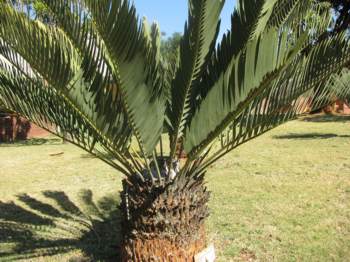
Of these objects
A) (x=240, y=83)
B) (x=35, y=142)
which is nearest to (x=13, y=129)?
(x=35, y=142)

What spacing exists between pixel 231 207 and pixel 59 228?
2185 mm

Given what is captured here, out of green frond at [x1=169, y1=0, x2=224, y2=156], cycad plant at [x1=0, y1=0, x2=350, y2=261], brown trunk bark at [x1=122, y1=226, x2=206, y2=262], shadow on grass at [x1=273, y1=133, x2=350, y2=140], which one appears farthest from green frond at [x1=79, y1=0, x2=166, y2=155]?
shadow on grass at [x1=273, y1=133, x2=350, y2=140]

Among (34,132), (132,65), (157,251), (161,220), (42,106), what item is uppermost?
(132,65)

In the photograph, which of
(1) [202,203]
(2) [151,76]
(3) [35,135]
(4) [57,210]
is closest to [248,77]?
(2) [151,76]

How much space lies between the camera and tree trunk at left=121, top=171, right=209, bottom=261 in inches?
Answer: 129

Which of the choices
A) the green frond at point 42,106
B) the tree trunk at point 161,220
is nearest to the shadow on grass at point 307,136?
the tree trunk at point 161,220

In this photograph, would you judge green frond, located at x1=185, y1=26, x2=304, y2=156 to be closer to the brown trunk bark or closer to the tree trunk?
the tree trunk

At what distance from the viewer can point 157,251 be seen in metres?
3.29

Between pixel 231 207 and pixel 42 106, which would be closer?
pixel 42 106

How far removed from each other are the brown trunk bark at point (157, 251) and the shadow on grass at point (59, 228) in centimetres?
72

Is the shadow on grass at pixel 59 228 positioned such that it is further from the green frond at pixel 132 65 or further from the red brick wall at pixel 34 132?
the red brick wall at pixel 34 132

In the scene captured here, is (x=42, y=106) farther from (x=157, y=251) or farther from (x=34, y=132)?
(x=34, y=132)

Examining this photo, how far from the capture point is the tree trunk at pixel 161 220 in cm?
327

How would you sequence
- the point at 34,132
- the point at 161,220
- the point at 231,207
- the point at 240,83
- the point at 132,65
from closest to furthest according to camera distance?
the point at 240,83
the point at 132,65
the point at 161,220
the point at 231,207
the point at 34,132
